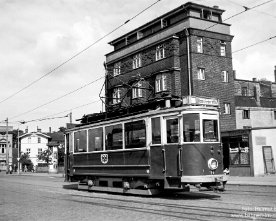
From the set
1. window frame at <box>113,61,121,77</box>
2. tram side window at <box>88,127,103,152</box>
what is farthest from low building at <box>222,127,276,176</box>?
window frame at <box>113,61,121,77</box>

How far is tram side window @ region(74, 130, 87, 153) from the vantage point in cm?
1767

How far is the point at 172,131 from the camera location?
1305 cm

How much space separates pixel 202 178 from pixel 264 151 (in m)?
16.6

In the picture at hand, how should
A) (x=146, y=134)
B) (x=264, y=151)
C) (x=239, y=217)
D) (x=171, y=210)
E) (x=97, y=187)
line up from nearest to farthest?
(x=239, y=217)
(x=171, y=210)
(x=146, y=134)
(x=97, y=187)
(x=264, y=151)

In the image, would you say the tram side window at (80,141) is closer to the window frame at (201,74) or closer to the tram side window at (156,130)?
the tram side window at (156,130)

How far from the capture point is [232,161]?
28.5m

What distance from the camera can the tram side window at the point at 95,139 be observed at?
16359 mm

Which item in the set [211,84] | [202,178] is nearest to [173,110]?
[202,178]

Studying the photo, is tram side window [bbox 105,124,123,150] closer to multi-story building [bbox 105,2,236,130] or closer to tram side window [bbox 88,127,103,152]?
tram side window [bbox 88,127,103,152]

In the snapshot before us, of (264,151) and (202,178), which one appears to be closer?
(202,178)

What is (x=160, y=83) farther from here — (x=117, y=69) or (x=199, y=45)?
(x=117, y=69)

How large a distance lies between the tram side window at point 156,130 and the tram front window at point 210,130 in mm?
1558

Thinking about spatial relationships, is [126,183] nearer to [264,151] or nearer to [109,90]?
[264,151]

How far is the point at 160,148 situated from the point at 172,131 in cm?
73
